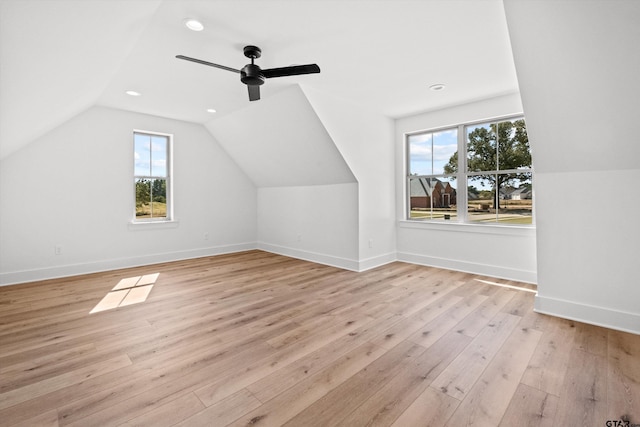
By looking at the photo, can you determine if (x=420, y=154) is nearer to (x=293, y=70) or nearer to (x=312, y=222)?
(x=312, y=222)

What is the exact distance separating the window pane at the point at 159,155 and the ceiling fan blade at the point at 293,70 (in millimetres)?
3534

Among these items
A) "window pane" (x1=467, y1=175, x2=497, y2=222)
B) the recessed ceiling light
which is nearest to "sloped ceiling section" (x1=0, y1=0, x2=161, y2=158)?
the recessed ceiling light

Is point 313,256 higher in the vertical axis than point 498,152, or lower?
lower

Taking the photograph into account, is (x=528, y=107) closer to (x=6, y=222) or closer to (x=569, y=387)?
(x=569, y=387)

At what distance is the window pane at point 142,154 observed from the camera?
516cm

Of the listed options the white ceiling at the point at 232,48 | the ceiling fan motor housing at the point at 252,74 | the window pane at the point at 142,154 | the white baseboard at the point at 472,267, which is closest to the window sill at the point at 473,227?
the white baseboard at the point at 472,267

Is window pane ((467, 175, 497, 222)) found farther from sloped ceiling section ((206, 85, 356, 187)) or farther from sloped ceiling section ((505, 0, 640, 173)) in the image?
sloped ceiling section ((206, 85, 356, 187))

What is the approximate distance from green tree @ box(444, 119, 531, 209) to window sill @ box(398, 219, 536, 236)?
1.15ft

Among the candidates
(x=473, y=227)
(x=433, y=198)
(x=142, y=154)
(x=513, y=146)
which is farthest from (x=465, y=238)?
(x=142, y=154)

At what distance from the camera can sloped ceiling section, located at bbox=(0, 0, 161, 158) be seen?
4.94 ft

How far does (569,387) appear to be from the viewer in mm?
1772

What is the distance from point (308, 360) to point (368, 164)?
3.36 meters

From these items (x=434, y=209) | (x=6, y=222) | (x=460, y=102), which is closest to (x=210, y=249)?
(x=6, y=222)

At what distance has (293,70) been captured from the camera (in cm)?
269
